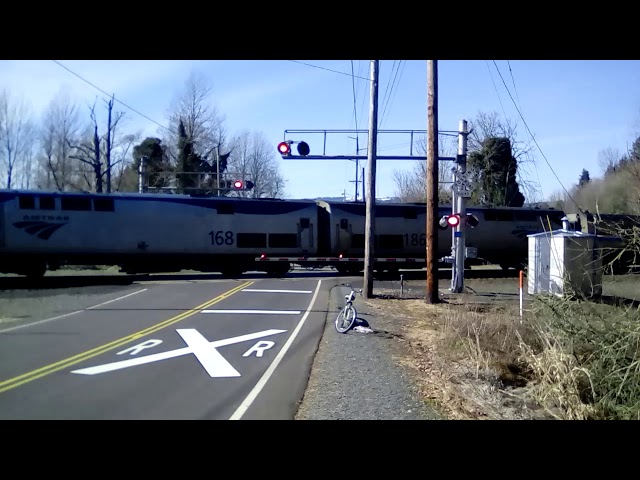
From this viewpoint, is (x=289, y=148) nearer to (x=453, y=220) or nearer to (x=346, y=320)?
(x=453, y=220)

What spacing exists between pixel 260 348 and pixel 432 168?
9.49 metres

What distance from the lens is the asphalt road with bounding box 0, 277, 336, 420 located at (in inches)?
330

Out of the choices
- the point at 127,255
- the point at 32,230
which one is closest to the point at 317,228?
the point at 127,255

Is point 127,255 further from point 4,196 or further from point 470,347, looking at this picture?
point 470,347

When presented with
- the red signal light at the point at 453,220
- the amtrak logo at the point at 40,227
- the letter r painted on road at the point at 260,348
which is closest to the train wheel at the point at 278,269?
the amtrak logo at the point at 40,227

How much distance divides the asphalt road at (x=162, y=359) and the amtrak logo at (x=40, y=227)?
10.7 metres

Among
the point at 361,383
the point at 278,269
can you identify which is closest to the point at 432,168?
the point at 361,383

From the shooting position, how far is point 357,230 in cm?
3588

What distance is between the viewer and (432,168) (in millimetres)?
20078

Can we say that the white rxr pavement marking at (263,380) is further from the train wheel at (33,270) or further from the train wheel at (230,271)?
the train wheel at (33,270)

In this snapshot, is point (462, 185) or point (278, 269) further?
point (278, 269)

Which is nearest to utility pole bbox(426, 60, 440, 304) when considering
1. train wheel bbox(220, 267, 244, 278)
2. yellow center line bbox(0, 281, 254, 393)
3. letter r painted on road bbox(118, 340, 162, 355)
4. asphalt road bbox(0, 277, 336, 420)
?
asphalt road bbox(0, 277, 336, 420)

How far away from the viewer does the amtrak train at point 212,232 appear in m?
30.1
